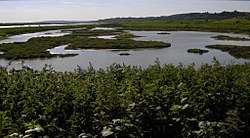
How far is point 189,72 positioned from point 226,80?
1563 mm

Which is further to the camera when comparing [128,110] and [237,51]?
[237,51]

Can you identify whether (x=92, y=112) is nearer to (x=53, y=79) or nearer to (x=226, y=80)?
(x=53, y=79)

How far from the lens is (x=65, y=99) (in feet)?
20.0

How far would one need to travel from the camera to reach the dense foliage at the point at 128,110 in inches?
195

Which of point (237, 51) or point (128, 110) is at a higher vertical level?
point (128, 110)

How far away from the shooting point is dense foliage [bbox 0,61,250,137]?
494 cm

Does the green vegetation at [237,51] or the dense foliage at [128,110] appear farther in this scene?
the green vegetation at [237,51]

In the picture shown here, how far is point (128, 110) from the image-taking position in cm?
548

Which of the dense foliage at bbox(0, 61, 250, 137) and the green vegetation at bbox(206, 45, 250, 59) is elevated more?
the dense foliage at bbox(0, 61, 250, 137)

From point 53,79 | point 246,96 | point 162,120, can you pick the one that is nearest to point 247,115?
point 246,96

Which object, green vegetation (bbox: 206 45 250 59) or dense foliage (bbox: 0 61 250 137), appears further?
green vegetation (bbox: 206 45 250 59)

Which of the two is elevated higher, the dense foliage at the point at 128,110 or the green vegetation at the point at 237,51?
the dense foliage at the point at 128,110

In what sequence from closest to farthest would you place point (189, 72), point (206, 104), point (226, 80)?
1. point (206, 104)
2. point (226, 80)
3. point (189, 72)

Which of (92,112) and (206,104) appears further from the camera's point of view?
(206,104)
